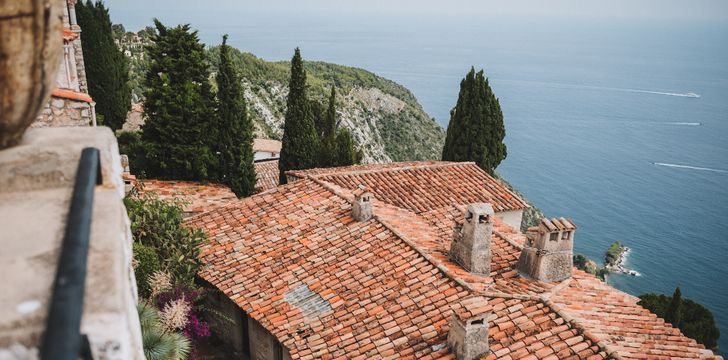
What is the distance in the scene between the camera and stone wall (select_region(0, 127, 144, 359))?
124 cm

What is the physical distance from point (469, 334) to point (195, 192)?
1263 centimetres

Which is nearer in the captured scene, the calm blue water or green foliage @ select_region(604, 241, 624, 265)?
green foliage @ select_region(604, 241, 624, 265)

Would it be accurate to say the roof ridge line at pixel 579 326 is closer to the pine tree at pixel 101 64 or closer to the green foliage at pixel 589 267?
the pine tree at pixel 101 64

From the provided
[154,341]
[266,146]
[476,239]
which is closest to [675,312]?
[476,239]

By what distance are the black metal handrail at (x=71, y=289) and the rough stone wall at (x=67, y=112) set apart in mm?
7241

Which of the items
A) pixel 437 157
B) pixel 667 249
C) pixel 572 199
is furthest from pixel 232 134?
pixel 572 199

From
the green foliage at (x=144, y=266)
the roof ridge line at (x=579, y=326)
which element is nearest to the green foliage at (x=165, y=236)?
the green foliage at (x=144, y=266)

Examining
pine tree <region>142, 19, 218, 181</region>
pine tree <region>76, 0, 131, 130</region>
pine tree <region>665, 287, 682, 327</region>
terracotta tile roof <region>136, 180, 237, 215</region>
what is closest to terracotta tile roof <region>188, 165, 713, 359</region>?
terracotta tile roof <region>136, 180, 237, 215</region>

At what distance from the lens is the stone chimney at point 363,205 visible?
1327 centimetres

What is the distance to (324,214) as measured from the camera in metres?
14.2

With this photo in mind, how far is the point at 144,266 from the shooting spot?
9.95 m

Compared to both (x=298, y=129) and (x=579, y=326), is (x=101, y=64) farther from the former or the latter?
(x=579, y=326)

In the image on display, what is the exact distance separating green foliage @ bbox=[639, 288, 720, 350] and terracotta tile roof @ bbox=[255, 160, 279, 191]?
1798 cm

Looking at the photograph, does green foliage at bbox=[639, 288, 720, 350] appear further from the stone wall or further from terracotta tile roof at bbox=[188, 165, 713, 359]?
the stone wall
